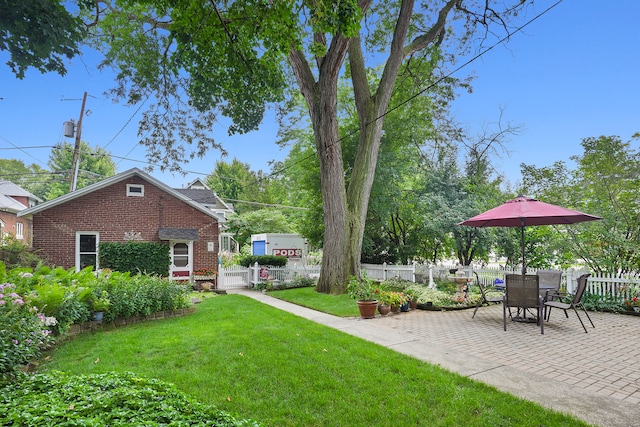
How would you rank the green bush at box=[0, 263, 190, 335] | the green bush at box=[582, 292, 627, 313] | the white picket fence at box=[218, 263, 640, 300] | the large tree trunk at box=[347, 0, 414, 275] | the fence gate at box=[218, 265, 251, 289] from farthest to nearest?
the fence gate at box=[218, 265, 251, 289] < the large tree trunk at box=[347, 0, 414, 275] < the white picket fence at box=[218, 263, 640, 300] < the green bush at box=[582, 292, 627, 313] < the green bush at box=[0, 263, 190, 335]

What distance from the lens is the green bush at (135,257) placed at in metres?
12.7

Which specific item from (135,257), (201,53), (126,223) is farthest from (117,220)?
(201,53)

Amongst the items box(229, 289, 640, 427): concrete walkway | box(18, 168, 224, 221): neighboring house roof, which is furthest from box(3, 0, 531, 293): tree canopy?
box(18, 168, 224, 221): neighboring house roof

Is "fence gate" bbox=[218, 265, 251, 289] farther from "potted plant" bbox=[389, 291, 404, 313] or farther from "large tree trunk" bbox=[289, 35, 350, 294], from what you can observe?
"potted plant" bbox=[389, 291, 404, 313]

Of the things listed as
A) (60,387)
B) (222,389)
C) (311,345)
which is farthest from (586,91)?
(60,387)

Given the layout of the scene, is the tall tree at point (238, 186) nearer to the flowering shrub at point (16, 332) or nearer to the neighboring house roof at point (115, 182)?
the neighboring house roof at point (115, 182)

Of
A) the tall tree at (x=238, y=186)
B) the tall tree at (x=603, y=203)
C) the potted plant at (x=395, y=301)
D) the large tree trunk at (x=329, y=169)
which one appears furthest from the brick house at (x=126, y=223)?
the tall tree at (x=238, y=186)

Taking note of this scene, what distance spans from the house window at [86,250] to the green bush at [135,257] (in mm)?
608

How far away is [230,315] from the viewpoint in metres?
7.81

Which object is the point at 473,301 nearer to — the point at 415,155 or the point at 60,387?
the point at 415,155

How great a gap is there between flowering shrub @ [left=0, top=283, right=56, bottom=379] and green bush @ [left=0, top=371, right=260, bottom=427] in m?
0.42

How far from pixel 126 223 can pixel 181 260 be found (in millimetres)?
2453

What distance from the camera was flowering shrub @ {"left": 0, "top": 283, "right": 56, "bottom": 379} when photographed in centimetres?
340

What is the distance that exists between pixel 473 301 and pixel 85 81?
9.61 meters
